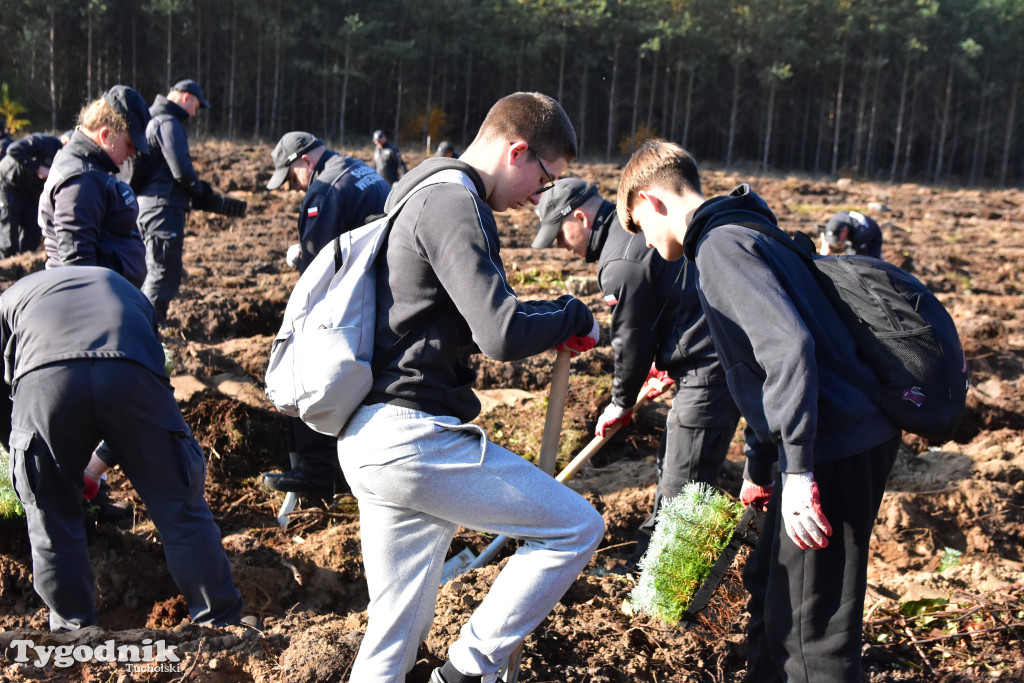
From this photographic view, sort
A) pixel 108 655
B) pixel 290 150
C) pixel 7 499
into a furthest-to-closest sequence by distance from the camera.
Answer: pixel 290 150
pixel 7 499
pixel 108 655

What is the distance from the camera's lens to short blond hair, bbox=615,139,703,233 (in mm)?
2559

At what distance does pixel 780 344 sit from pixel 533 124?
0.86 metres

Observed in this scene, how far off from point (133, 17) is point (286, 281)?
27.8 metres

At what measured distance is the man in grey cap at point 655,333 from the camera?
3662 millimetres

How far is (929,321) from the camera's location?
2164mm

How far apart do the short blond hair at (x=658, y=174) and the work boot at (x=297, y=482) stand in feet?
8.94

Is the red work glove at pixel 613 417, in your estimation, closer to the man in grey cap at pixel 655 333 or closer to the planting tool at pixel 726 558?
the man in grey cap at pixel 655 333

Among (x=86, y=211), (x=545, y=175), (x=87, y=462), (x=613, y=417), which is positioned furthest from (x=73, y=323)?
(x=613, y=417)

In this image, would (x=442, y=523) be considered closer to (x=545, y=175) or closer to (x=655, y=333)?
(x=545, y=175)

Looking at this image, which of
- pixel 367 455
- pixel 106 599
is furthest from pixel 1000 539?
pixel 106 599

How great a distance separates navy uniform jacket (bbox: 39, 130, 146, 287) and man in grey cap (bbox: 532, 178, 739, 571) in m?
2.42

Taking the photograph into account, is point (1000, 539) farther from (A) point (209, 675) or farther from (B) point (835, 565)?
(A) point (209, 675)

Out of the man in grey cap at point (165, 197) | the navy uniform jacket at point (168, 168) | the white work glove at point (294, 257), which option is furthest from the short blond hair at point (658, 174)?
the navy uniform jacket at point (168, 168)

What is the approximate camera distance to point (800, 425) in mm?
2062
